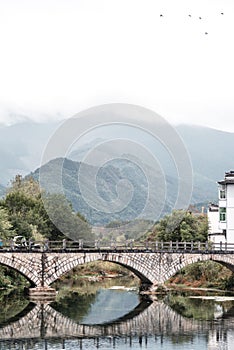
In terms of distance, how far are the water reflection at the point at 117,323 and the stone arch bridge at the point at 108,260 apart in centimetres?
163

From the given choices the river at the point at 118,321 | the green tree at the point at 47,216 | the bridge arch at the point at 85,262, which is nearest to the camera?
the river at the point at 118,321

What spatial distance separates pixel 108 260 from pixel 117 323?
1002cm

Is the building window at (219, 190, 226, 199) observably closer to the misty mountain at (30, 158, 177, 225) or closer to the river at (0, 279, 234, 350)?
the misty mountain at (30, 158, 177, 225)

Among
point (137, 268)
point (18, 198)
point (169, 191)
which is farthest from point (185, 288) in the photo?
point (18, 198)

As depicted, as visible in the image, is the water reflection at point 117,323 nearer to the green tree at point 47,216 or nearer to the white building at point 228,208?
the white building at point 228,208

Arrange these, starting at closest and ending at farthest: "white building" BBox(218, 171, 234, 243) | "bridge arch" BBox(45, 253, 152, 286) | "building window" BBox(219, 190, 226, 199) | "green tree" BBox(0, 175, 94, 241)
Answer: "bridge arch" BBox(45, 253, 152, 286) < "white building" BBox(218, 171, 234, 243) < "building window" BBox(219, 190, 226, 199) < "green tree" BBox(0, 175, 94, 241)

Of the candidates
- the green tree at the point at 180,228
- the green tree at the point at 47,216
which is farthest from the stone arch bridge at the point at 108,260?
the green tree at the point at 47,216

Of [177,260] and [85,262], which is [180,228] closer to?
[177,260]

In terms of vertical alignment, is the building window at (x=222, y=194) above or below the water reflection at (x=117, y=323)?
above

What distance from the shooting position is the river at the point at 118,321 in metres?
32.8

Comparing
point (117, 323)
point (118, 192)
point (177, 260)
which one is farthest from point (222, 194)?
point (117, 323)

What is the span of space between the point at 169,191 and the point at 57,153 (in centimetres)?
1519

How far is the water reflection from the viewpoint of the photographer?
3281 cm

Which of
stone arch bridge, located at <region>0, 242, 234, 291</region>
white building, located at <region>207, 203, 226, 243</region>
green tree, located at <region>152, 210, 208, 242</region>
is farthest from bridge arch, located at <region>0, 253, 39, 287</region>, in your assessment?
green tree, located at <region>152, 210, 208, 242</region>
